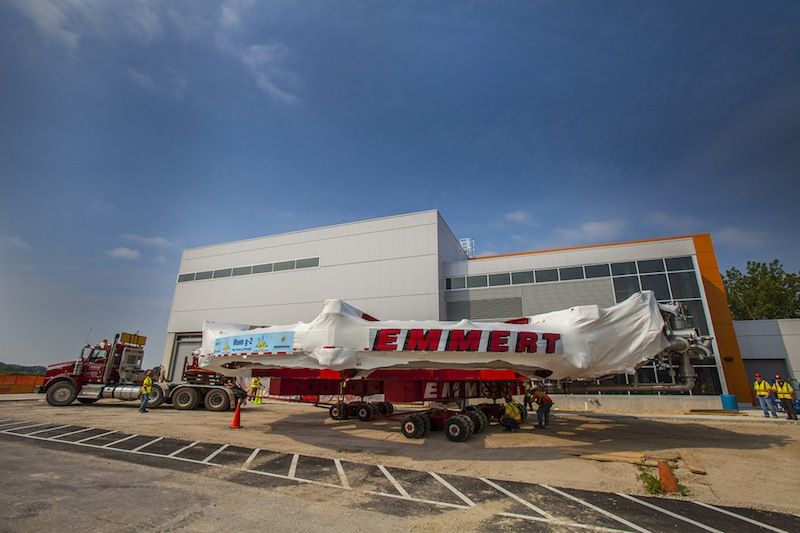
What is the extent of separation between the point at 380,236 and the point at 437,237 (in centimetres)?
450

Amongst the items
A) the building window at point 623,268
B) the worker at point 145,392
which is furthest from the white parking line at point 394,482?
the building window at point 623,268

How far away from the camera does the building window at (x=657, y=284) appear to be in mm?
22031

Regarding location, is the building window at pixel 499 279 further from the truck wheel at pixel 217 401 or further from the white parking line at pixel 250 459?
the white parking line at pixel 250 459

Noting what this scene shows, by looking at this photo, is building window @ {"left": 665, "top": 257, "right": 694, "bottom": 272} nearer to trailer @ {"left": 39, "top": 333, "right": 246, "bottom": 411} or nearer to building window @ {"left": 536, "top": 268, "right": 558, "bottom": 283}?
building window @ {"left": 536, "top": 268, "right": 558, "bottom": 283}

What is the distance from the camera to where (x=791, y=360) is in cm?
2206

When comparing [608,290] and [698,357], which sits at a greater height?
[608,290]

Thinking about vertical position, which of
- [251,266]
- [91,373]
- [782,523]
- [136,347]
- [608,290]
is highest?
[251,266]

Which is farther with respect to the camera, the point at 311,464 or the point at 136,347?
the point at 136,347

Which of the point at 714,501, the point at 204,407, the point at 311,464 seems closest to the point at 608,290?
the point at 714,501

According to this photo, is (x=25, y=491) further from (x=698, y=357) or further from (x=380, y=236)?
(x=380, y=236)

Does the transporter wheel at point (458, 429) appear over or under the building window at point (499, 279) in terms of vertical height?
under

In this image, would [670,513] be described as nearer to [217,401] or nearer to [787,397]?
[787,397]

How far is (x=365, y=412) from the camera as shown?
14664 mm

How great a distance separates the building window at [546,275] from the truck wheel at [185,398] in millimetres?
21025
